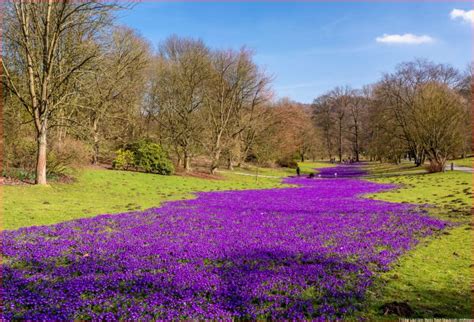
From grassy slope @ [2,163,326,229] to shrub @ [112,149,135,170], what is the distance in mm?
3522

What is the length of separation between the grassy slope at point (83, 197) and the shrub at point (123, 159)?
139 inches

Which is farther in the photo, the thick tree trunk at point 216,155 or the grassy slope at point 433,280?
the thick tree trunk at point 216,155

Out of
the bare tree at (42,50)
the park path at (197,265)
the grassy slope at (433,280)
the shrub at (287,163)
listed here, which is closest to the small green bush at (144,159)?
the bare tree at (42,50)

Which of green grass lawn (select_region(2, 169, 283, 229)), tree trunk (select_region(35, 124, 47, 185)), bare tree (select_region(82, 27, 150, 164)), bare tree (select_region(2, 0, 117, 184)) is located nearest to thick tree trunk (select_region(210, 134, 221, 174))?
bare tree (select_region(82, 27, 150, 164))

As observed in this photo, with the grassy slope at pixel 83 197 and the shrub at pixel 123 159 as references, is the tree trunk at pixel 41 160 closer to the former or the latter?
the grassy slope at pixel 83 197

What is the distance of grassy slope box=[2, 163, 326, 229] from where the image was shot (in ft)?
41.1

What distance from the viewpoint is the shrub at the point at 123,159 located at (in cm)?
3244

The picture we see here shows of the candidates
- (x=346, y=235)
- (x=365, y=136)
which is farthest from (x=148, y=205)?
(x=365, y=136)

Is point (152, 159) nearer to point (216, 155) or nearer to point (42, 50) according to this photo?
point (216, 155)

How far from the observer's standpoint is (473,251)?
8.72 metres

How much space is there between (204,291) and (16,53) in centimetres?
2601

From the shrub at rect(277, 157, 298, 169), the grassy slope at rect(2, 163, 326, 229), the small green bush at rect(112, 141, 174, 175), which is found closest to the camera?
the grassy slope at rect(2, 163, 326, 229)

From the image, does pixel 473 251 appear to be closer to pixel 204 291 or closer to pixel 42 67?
pixel 204 291

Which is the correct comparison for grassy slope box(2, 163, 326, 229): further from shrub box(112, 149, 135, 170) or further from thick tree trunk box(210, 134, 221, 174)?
thick tree trunk box(210, 134, 221, 174)
